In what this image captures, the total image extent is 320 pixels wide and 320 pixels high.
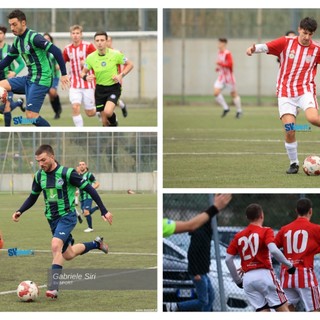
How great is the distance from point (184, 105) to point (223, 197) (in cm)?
2063

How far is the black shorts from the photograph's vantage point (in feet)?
41.5

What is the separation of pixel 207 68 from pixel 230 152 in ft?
59.9

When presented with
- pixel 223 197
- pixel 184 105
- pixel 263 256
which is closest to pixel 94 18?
pixel 184 105

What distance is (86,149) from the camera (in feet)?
36.0

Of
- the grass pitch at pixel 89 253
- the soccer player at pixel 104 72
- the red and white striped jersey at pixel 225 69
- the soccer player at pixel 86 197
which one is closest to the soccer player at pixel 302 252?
the grass pitch at pixel 89 253

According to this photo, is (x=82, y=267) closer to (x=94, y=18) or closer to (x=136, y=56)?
(x=136, y=56)

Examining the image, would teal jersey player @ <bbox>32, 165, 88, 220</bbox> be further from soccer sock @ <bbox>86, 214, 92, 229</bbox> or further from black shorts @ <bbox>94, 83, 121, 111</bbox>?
black shorts @ <bbox>94, 83, 121, 111</bbox>

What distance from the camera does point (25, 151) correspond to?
10.7 m

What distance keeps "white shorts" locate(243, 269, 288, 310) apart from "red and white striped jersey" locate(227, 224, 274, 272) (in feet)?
0.23

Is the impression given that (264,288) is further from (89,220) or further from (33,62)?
(33,62)

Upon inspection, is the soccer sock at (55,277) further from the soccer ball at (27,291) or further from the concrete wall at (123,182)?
the concrete wall at (123,182)

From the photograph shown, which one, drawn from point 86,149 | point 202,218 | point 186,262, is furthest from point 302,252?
point 202,218

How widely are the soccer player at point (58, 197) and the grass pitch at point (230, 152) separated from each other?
1.14 meters

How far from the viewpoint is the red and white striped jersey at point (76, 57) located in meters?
14.5
